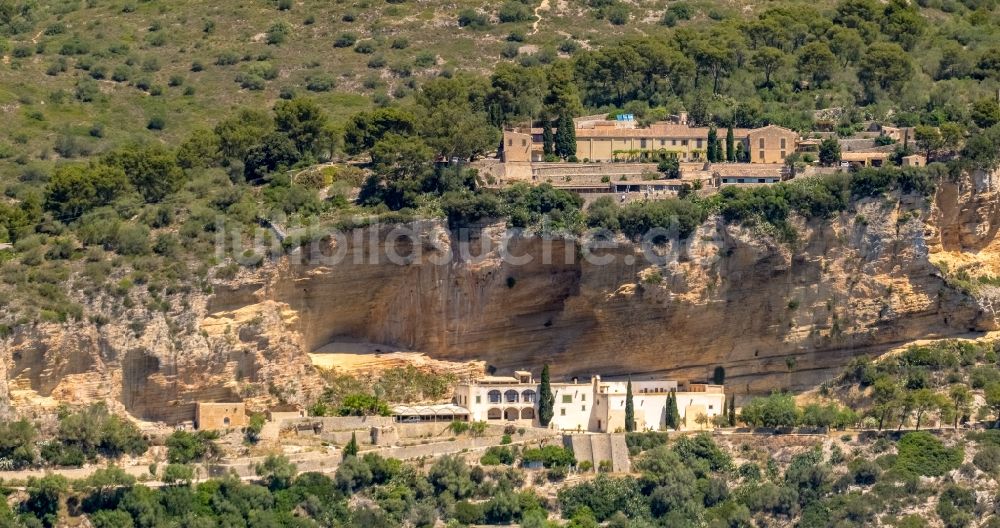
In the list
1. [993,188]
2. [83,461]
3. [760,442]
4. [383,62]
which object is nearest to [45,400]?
[83,461]

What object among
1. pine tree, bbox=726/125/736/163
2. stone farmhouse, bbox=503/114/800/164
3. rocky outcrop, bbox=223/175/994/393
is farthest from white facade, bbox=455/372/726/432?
pine tree, bbox=726/125/736/163

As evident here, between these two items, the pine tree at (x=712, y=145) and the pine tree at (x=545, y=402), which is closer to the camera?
the pine tree at (x=545, y=402)

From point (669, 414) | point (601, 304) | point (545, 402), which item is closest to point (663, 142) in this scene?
point (601, 304)

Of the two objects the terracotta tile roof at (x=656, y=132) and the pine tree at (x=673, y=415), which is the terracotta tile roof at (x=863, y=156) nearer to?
the terracotta tile roof at (x=656, y=132)

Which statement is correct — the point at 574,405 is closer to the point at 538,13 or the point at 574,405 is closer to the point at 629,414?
the point at 629,414

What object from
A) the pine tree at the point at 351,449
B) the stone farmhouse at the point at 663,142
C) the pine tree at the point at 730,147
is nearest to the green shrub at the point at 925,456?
the stone farmhouse at the point at 663,142
